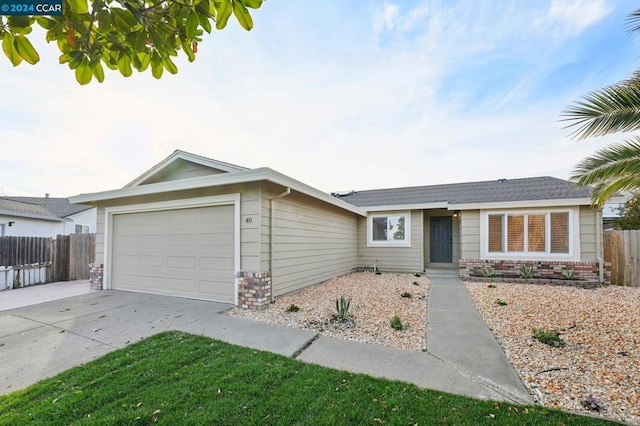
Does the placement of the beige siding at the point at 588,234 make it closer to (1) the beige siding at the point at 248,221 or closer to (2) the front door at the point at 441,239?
(2) the front door at the point at 441,239

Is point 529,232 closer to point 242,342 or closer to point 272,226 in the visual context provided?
point 272,226

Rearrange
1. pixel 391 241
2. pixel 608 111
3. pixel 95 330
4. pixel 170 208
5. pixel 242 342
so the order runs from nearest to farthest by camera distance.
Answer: pixel 608 111 → pixel 242 342 → pixel 95 330 → pixel 170 208 → pixel 391 241

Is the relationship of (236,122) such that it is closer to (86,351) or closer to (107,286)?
(107,286)

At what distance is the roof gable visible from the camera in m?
6.93

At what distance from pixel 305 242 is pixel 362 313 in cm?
286

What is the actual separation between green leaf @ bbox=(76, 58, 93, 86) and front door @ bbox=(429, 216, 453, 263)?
487 inches

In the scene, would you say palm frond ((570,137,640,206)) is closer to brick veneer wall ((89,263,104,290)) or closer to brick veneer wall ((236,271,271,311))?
brick veneer wall ((236,271,271,311))

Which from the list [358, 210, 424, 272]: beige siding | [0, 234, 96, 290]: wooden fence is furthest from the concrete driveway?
[358, 210, 424, 272]: beige siding

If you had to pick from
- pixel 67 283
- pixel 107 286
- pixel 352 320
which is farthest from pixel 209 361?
pixel 67 283

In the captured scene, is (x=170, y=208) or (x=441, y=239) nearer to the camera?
(x=170, y=208)

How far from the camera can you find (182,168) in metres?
7.62

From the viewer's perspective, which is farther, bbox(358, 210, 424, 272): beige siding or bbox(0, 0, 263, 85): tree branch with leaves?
bbox(358, 210, 424, 272): beige siding

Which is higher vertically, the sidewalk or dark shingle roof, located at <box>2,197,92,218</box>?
dark shingle roof, located at <box>2,197,92,218</box>

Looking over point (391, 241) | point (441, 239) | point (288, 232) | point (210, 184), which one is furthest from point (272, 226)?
point (441, 239)
